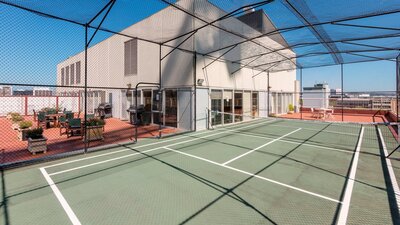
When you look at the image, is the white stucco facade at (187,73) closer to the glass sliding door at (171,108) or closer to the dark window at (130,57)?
the glass sliding door at (171,108)

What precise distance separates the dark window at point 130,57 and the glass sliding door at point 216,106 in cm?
682

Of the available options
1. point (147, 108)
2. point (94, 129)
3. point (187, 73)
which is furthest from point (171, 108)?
point (94, 129)

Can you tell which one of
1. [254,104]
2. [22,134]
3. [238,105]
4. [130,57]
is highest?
[130,57]

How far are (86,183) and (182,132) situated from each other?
238 inches

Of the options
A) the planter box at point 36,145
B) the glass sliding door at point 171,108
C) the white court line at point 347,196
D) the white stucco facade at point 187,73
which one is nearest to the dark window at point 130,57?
the white stucco facade at point 187,73

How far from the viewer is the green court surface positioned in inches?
121

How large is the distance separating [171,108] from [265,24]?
671 centimetres

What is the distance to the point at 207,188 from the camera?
4008mm

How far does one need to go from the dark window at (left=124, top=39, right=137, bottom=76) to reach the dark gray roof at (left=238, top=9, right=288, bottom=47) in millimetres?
8695

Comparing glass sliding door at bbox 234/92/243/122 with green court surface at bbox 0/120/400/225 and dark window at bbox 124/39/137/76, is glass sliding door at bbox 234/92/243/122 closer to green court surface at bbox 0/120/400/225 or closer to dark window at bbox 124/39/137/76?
green court surface at bbox 0/120/400/225

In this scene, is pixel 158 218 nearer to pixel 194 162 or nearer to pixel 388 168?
pixel 194 162

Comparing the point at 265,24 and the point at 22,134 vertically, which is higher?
the point at 265,24

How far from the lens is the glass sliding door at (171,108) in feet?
37.2

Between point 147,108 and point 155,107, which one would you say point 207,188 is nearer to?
point 155,107
